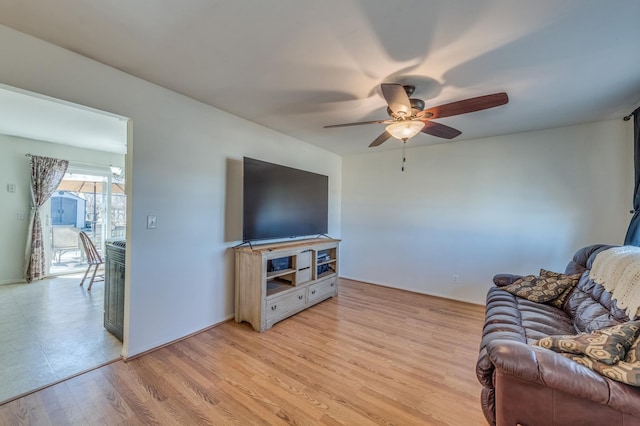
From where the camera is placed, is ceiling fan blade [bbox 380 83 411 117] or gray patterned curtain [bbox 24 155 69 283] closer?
ceiling fan blade [bbox 380 83 411 117]

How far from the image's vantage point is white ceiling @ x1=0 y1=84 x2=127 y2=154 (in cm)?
285

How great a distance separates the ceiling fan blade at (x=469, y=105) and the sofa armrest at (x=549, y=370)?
1590 millimetres

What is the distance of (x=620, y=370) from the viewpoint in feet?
3.58

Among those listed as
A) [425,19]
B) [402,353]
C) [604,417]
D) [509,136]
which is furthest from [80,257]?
[509,136]

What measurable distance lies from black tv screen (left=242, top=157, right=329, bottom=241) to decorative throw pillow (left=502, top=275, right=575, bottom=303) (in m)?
2.49

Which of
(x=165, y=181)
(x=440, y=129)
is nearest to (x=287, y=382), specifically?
(x=165, y=181)

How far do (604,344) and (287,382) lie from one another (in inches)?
73.5

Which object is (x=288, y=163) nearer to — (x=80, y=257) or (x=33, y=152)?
(x=33, y=152)

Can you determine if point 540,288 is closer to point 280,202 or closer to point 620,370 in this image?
point 620,370

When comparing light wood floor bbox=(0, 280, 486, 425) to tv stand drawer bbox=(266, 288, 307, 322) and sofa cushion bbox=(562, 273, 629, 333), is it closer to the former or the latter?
tv stand drawer bbox=(266, 288, 307, 322)

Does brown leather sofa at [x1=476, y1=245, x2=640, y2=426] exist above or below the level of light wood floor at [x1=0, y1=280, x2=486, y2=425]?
above

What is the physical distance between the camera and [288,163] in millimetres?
3861

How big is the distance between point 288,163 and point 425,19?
2657 mm

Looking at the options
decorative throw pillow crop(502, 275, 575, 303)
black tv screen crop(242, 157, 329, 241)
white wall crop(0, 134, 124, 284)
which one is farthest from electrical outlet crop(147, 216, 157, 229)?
white wall crop(0, 134, 124, 284)
